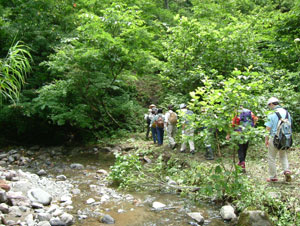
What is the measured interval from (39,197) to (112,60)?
710cm

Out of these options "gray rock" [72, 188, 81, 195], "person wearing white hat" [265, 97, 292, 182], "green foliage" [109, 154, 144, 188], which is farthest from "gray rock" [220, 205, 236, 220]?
"gray rock" [72, 188, 81, 195]

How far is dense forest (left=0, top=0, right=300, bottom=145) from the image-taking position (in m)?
10.5

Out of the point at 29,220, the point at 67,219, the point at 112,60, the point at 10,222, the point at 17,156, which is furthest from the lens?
the point at 17,156

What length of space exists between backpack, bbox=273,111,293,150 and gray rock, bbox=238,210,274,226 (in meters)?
1.63

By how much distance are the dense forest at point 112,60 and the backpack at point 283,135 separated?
254 centimetres

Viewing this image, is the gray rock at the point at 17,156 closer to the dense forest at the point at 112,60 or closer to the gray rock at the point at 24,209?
the dense forest at the point at 112,60

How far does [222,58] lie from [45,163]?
8.62m

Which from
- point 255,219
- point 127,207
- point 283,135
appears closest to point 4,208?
point 127,207

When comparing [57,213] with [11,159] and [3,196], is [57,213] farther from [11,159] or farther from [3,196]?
[11,159]

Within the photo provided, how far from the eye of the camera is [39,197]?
19.7 ft

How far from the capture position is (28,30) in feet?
45.6

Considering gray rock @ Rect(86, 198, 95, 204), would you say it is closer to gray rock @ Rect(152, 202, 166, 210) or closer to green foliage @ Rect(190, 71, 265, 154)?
gray rock @ Rect(152, 202, 166, 210)

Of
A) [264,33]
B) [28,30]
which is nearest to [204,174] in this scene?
[264,33]

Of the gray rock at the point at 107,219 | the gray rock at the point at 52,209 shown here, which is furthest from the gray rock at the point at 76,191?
the gray rock at the point at 107,219
